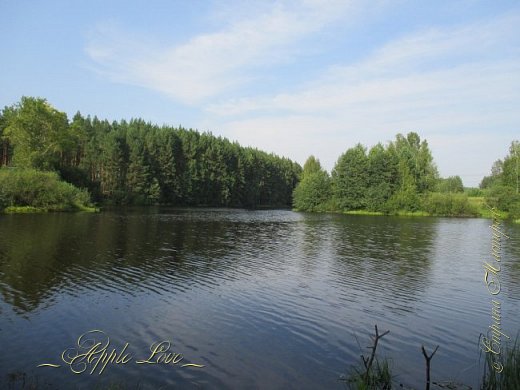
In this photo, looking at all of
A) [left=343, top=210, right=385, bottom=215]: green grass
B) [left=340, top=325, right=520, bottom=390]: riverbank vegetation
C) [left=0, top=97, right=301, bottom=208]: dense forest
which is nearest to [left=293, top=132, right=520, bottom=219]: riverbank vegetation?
[left=343, top=210, right=385, bottom=215]: green grass

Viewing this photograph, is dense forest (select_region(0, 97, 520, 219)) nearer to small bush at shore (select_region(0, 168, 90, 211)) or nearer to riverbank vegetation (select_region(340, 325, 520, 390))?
small bush at shore (select_region(0, 168, 90, 211))

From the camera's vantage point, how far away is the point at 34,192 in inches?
2741

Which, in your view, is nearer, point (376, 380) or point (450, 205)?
point (376, 380)

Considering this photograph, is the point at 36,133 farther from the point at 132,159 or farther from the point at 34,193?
the point at 132,159

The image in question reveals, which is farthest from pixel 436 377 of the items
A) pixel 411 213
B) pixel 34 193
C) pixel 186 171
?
pixel 186 171

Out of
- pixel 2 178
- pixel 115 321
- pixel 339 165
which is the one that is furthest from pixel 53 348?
pixel 339 165

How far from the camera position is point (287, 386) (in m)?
11.7

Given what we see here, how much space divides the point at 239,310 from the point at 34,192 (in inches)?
2482

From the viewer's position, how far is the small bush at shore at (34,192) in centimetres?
6575

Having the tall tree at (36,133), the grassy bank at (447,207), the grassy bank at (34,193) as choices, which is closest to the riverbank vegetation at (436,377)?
the grassy bank at (34,193)

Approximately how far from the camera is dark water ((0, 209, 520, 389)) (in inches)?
492

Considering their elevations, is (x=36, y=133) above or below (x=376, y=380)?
above

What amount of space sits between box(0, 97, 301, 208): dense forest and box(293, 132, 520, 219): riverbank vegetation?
31.5 m

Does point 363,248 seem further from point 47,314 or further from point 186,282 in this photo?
point 47,314
